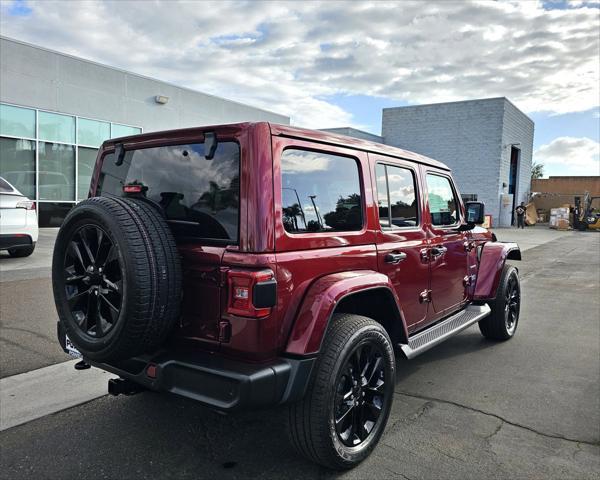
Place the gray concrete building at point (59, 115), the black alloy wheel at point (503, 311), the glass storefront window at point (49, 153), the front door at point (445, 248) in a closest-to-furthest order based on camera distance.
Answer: the front door at point (445, 248), the black alloy wheel at point (503, 311), the gray concrete building at point (59, 115), the glass storefront window at point (49, 153)

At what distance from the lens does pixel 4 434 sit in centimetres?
312

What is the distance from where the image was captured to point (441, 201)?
173 inches

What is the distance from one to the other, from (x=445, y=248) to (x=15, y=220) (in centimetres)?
798

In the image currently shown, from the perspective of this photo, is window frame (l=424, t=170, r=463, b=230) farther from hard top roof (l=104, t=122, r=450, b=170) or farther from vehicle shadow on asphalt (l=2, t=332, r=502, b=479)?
vehicle shadow on asphalt (l=2, t=332, r=502, b=479)

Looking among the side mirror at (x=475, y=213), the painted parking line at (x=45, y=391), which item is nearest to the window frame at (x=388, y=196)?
the side mirror at (x=475, y=213)

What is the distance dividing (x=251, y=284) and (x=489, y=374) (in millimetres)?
2909

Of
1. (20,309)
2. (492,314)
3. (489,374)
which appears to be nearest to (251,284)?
(489,374)

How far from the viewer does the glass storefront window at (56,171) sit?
16.2m

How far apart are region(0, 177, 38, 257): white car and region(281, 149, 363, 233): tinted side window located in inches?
303

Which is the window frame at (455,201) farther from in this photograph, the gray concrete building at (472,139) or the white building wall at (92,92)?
the gray concrete building at (472,139)

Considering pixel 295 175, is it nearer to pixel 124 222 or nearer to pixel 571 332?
pixel 124 222

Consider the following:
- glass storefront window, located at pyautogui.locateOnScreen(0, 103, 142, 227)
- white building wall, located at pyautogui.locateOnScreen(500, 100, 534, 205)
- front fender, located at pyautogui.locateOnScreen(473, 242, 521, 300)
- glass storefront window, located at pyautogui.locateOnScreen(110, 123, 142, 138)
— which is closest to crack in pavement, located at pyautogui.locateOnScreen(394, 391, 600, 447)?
front fender, located at pyautogui.locateOnScreen(473, 242, 521, 300)

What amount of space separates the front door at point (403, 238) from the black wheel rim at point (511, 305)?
186cm

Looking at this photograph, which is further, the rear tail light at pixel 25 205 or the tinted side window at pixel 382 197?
the rear tail light at pixel 25 205
